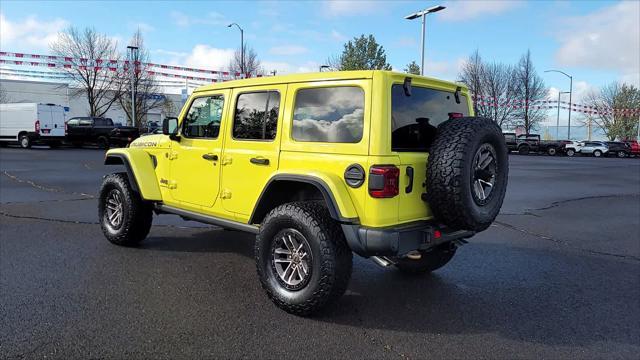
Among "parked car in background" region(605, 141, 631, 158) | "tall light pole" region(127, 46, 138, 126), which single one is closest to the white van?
"tall light pole" region(127, 46, 138, 126)

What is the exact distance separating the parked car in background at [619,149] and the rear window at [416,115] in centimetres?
4443

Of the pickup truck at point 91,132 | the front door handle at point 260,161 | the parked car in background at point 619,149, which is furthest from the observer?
the parked car in background at point 619,149

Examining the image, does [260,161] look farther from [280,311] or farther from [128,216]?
[128,216]

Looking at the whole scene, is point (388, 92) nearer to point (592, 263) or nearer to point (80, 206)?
point (592, 263)

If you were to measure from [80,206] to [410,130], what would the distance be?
6.86 m

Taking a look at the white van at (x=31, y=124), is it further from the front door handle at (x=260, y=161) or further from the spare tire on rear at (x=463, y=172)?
the spare tire on rear at (x=463, y=172)

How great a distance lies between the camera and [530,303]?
423cm

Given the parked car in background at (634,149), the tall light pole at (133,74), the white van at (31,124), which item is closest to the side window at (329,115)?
the white van at (31,124)

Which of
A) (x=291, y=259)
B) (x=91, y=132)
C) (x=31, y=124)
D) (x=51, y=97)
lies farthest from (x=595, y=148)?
(x=51, y=97)

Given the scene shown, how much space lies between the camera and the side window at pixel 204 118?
475 centimetres

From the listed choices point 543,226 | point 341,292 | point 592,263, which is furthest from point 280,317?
point 543,226

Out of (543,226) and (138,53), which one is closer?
(543,226)

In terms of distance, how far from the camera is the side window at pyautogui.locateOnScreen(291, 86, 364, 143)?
11.9ft

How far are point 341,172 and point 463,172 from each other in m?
0.90
